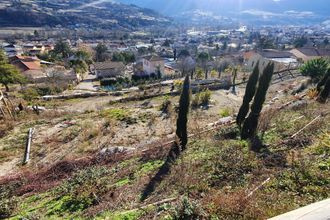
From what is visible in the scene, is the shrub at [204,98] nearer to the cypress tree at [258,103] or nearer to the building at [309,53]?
the cypress tree at [258,103]

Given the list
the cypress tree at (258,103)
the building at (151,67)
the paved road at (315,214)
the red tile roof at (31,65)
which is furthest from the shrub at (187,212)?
the red tile roof at (31,65)

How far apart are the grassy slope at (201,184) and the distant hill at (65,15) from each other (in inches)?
5298

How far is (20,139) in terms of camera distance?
1523cm

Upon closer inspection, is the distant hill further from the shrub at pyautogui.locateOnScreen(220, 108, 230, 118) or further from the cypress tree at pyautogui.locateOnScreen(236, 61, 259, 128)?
the cypress tree at pyautogui.locateOnScreen(236, 61, 259, 128)

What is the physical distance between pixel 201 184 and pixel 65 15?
6261 inches

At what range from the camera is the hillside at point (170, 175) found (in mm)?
5852

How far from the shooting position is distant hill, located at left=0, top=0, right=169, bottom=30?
12456 cm

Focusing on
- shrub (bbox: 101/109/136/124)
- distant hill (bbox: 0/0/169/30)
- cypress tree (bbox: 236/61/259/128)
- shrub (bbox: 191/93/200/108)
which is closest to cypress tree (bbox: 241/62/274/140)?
cypress tree (bbox: 236/61/259/128)

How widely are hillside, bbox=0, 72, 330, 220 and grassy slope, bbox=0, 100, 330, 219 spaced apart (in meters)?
0.03

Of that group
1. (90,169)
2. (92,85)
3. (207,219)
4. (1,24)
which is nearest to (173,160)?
(90,169)

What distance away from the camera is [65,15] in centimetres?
14525

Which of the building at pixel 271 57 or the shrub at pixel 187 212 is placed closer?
the shrub at pixel 187 212

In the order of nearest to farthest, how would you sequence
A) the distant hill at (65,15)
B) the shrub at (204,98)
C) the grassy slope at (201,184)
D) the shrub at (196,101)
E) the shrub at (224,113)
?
the grassy slope at (201,184) < the shrub at (224,113) < the shrub at (196,101) < the shrub at (204,98) < the distant hill at (65,15)

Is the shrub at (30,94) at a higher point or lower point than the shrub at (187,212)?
A: lower
